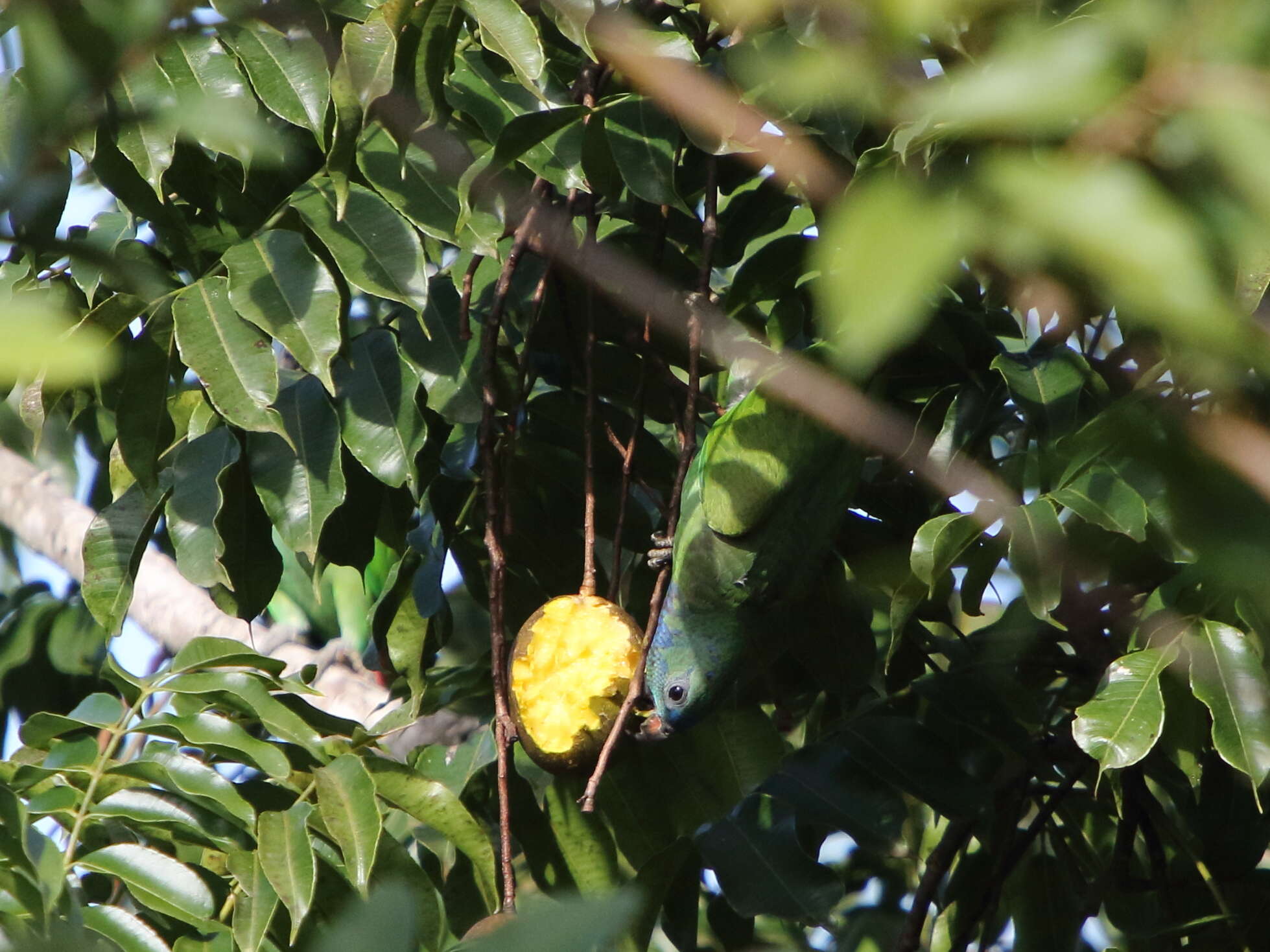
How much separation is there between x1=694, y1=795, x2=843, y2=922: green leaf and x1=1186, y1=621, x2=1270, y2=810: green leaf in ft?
1.83

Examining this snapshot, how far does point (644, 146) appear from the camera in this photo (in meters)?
1.62

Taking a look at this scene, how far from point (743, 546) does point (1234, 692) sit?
2.51 feet

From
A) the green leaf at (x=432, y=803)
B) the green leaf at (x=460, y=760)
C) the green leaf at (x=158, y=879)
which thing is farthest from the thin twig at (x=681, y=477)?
the green leaf at (x=158, y=879)

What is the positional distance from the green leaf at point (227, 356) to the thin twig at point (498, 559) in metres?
0.26

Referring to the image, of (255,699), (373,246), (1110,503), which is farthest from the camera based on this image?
(255,699)

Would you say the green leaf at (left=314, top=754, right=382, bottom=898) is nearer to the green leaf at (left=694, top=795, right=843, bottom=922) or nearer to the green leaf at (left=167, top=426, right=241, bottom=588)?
the green leaf at (left=167, top=426, right=241, bottom=588)

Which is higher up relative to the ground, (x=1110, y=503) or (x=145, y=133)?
(x=145, y=133)

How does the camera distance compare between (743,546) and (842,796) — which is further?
(743,546)

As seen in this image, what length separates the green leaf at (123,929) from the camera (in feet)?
5.05

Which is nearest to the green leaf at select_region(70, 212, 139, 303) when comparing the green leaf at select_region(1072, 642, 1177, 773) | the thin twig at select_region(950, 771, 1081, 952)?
the green leaf at select_region(1072, 642, 1177, 773)

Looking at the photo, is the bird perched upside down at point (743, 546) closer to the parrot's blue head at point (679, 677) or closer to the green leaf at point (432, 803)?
the parrot's blue head at point (679, 677)

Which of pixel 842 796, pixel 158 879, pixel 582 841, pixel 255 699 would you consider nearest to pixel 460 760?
pixel 582 841

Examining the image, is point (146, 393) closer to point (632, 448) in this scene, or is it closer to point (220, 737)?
point (220, 737)

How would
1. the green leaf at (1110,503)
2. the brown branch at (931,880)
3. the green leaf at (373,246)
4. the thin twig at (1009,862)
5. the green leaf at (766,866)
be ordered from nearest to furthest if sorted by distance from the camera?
the green leaf at (1110,503) → the green leaf at (373,246) → the green leaf at (766,866) → the brown branch at (931,880) → the thin twig at (1009,862)
